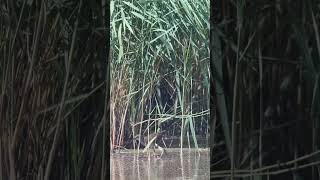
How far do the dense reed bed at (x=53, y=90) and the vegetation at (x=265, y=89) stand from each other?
0.56 m

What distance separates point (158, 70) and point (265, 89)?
522mm

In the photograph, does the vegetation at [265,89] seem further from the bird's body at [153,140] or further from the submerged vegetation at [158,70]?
the bird's body at [153,140]

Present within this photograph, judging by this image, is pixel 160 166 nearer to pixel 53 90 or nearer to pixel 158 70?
pixel 158 70

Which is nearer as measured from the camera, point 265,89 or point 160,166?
point 265,89

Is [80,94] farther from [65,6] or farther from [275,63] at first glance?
[275,63]

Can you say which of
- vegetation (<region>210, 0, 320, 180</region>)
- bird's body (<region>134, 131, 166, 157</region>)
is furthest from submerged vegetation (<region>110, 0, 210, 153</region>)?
vegetation (<region>210, 0, 320, 180</region>)

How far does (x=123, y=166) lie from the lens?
2.44 m

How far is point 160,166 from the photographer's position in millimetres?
2422

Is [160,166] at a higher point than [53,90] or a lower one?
lower

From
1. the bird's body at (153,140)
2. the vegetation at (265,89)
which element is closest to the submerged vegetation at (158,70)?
the bird's body at (153,140)

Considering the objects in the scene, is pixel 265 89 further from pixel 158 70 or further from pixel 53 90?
pixel 53 90

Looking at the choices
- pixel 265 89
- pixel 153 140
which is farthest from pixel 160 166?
pixel 265 89

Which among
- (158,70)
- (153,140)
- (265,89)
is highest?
(158,70)

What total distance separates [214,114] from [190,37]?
15.5 inches
